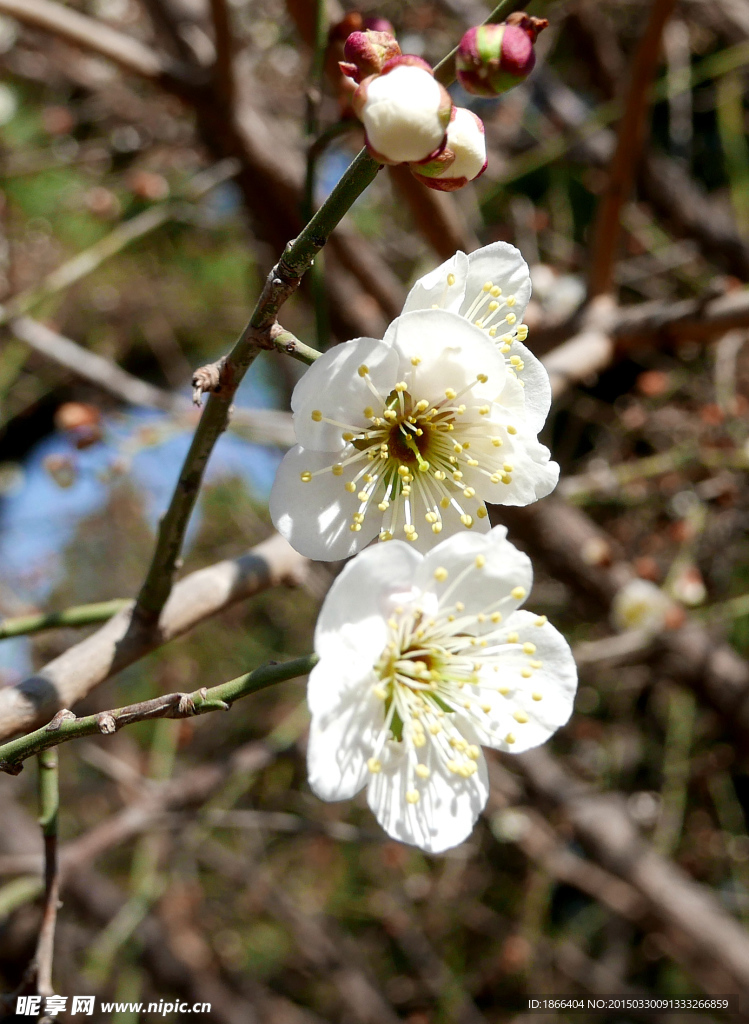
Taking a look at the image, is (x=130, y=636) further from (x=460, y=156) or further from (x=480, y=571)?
(x=460, y=156)

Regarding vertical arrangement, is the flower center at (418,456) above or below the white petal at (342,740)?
above

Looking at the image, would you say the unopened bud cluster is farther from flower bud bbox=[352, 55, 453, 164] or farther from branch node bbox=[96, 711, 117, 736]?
branch node bbox=[96, 711, 117, 736]

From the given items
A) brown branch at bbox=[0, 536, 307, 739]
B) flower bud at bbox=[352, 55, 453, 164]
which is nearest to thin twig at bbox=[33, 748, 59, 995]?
brown branch at bbox=[0, 536, 307, 739]

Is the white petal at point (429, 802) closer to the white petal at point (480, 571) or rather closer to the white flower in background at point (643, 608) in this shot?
the white petal at point (480, 571)

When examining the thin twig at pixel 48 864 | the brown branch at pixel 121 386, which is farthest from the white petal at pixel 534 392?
the brown branch at pixel 121 386

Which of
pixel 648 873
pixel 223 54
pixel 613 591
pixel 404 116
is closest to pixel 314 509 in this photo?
pixel 404 116

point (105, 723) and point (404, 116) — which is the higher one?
point (404, 116)
